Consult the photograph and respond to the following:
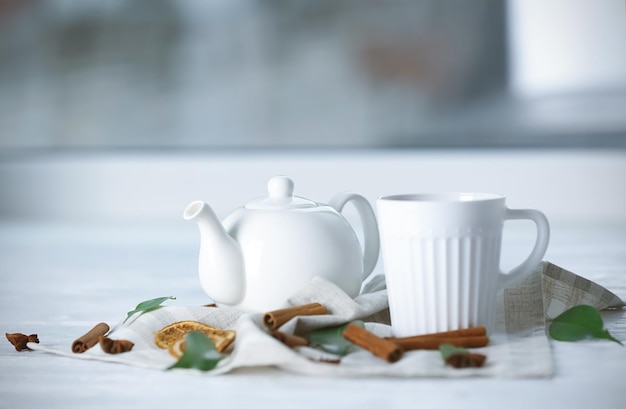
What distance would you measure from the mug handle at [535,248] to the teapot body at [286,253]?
228mm

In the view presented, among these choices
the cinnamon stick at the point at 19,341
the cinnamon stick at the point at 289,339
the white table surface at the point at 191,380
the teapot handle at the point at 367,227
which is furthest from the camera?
the teapot handle at the point at 367,227

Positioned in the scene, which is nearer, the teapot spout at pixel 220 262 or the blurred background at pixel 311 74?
the teapot spout at pixel 220 262

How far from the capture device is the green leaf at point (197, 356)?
2.93 ft

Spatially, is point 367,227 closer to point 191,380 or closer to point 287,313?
point 287,313

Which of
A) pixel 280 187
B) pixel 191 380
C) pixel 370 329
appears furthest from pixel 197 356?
pixel 280 187

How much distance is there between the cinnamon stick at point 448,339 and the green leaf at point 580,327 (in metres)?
0.13

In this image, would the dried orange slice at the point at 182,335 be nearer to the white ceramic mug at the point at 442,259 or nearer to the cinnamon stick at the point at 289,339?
the cinnamon stick at the point at 289,339

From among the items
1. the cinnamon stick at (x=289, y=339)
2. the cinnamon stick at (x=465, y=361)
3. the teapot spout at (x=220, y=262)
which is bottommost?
the cinnamon stick at (x=465, y=361)

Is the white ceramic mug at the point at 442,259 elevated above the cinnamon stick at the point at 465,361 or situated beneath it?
elevated above

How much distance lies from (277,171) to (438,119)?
771mm

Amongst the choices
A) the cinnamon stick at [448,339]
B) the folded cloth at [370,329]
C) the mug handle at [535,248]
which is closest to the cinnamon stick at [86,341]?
the folded cloth at [370,329]

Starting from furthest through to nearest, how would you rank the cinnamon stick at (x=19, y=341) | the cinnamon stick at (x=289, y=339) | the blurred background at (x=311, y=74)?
1. the blurred background at (x=311, y=74)
2. the cinnamon stick at (x=19, y=341)
3. the cinnamon stick at (x=289, y=339)

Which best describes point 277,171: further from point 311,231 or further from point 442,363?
point 442,363

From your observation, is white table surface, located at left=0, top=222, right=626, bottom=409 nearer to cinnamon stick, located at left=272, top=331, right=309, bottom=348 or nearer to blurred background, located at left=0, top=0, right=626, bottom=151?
cinnamon stick, located at left=272, top=331, right=309, bottom=348
